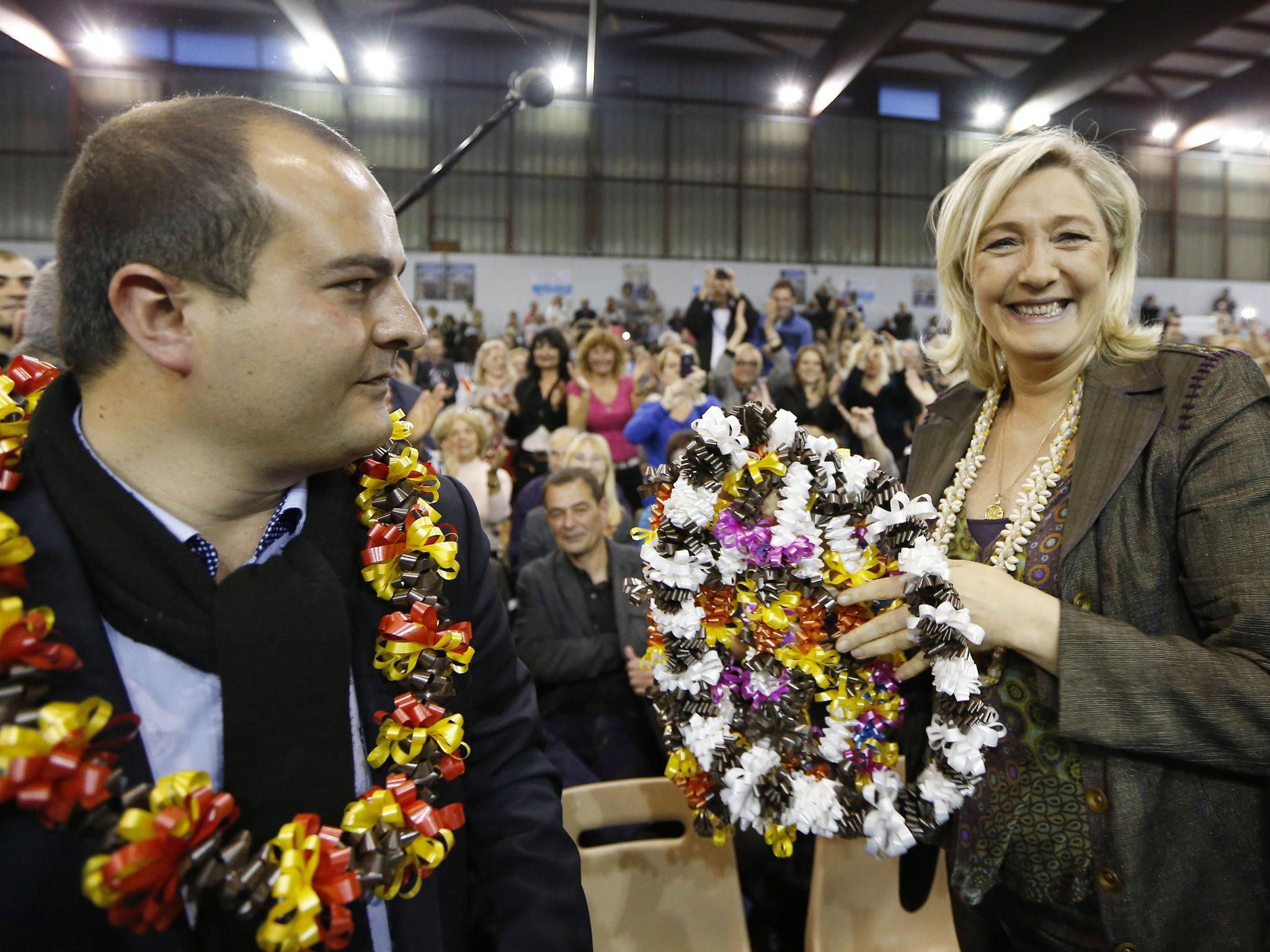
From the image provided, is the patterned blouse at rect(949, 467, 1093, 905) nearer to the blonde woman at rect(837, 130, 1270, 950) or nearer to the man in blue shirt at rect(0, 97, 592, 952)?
the blonde woman at rect(837, 130, 1270, 950)

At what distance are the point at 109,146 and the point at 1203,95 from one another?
13720 millimetres

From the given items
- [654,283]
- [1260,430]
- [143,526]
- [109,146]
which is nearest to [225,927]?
[143,526]

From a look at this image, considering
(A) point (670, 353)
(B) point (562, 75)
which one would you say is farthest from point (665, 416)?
(B) point (562, 75)

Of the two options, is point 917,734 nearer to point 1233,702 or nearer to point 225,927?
point 1233,702

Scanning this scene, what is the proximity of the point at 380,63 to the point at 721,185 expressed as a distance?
40.0 ft

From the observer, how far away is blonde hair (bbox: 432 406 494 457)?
4.32 metres

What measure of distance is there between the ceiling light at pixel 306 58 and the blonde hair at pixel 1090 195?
6.85ft

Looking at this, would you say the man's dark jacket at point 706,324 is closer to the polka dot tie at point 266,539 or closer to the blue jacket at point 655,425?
the blue jacket at point 655,425

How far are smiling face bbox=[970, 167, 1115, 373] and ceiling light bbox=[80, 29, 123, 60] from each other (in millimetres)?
1906

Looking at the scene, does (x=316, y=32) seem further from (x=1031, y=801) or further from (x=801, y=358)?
(x=801, y=358)

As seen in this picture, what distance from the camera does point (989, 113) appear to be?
12289mm

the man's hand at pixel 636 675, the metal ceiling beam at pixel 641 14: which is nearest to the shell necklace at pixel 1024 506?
the man's hand at pixel 636 675

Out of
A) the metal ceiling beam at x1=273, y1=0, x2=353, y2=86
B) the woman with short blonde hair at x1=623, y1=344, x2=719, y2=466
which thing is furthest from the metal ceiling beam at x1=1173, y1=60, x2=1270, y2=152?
the metal ceiling beam at x1=273, y1=0, x2=353, y2=86

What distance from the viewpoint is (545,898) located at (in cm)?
111
